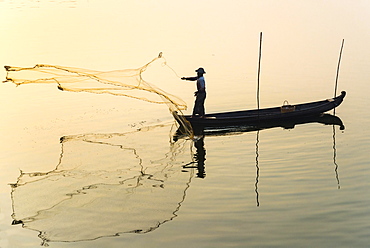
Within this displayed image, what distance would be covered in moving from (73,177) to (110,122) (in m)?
4.36

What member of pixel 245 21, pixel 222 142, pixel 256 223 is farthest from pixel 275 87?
pixel 245 21

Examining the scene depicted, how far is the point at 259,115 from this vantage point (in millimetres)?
16094

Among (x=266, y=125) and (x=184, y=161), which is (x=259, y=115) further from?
(x=184, y=161)

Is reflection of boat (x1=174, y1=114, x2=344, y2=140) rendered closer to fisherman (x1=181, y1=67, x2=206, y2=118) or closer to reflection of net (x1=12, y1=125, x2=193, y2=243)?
fisherman (x1=181, y1=67, x2=206, y2=118)

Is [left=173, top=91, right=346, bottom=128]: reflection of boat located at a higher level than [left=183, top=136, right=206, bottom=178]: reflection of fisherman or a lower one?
higher

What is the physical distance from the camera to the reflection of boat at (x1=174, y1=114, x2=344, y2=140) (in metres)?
15.3

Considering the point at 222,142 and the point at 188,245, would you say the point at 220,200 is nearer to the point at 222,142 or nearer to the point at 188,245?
the point at 188,245

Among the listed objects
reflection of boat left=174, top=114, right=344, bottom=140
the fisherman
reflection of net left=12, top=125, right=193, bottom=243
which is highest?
the fisherman

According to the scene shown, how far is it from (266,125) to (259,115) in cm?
46

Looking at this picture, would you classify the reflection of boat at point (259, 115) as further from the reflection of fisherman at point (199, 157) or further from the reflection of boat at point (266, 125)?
the reflection of fisherman at point (199, 157)

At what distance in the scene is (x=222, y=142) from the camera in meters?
14.4

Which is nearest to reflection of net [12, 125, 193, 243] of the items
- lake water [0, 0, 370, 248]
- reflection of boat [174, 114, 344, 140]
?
lake water [0, 0, 370, 248]

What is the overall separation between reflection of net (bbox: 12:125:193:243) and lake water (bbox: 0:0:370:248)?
0.04 m

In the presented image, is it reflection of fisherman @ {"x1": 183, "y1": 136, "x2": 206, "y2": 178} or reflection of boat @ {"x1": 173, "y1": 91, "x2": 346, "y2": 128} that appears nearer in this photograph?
reflection of fisherman @ {"x1": 183, "y1": 136, "x2": 206, "y2": 178}
